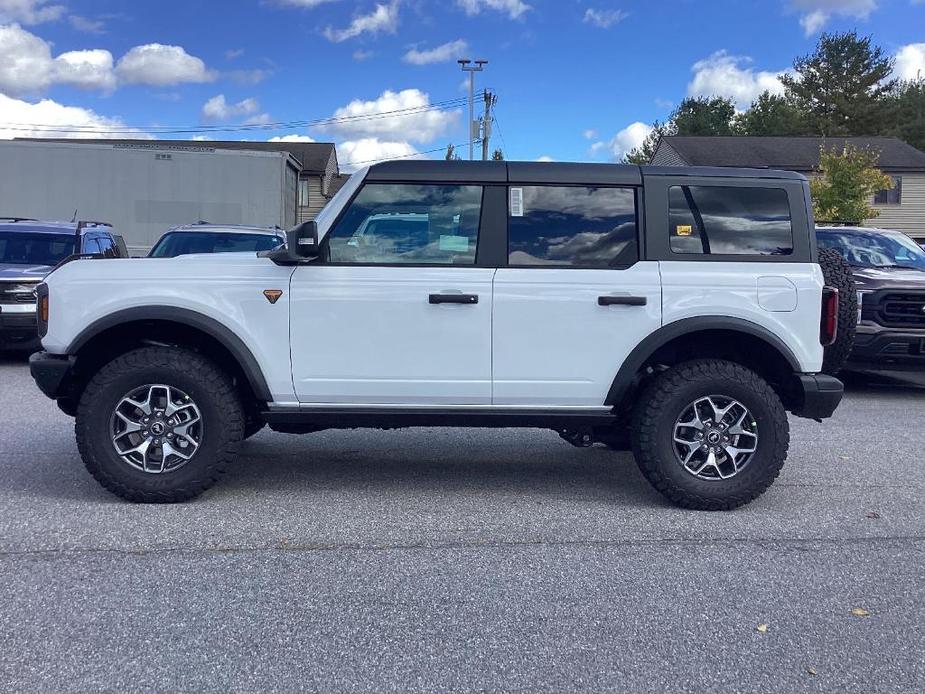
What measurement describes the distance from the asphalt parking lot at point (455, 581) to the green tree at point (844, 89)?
54.9 meters

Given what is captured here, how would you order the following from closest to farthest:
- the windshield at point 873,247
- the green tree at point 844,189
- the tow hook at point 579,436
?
the tow hook at point 579,436 < the windshield at point 873,247 < the green tree at point 844,189

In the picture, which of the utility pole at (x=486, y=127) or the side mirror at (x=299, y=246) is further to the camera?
the utility pole at (x=486, y=127)

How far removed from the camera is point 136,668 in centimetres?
327

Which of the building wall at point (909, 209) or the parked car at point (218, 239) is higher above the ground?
the building wall at point (909, 209)

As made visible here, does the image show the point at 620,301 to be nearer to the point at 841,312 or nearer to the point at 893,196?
the point at 841,312

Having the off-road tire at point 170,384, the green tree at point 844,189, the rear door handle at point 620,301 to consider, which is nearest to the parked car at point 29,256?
the off-road tire at point 170,384

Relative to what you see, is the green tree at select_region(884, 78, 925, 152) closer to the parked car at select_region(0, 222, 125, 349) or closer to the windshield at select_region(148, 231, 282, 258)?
the windshield at select_region(148, 231, 282, 258)

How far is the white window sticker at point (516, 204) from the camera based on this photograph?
5211 mm

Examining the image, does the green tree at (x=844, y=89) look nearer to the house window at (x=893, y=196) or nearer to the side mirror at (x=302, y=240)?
the house window at (x=893, y=196)

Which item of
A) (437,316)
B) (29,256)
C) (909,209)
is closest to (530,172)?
(437,316)

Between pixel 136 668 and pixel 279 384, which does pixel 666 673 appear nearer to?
pixel 136 668

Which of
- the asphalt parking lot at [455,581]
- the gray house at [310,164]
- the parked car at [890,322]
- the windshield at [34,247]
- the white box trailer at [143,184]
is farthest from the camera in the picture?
the gray house at [310,164]

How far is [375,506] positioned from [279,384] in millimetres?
925

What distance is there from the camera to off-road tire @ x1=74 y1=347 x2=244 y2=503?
5059 mm
